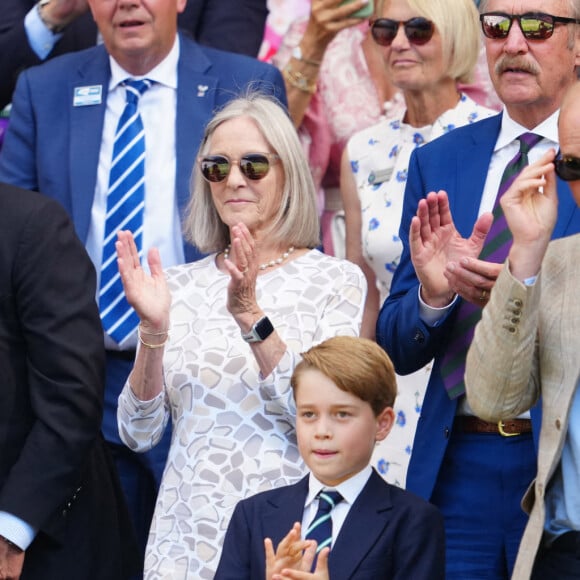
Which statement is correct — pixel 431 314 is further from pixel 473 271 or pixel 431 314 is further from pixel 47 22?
pixel 47 22

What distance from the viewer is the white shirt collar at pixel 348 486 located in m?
4.00

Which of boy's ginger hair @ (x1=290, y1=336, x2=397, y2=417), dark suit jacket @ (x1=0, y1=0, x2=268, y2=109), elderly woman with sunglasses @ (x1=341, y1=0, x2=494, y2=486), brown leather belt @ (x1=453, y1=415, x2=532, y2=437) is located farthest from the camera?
dark suit jacket @ (x1=0, y1=0, x2=268, y2=109)

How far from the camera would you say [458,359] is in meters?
4.28

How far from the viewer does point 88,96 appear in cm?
586

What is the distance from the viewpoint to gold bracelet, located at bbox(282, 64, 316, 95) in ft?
20.6

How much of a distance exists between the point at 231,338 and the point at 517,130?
1107 millimetres

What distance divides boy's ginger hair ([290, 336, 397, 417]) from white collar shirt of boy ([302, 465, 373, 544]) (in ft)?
0.63

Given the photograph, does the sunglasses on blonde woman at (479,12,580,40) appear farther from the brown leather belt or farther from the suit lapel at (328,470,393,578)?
the suit lapel at (328,470,393,578)

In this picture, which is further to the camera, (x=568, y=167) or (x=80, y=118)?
(x=80, y=118)

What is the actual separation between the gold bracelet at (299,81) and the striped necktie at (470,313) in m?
2.00

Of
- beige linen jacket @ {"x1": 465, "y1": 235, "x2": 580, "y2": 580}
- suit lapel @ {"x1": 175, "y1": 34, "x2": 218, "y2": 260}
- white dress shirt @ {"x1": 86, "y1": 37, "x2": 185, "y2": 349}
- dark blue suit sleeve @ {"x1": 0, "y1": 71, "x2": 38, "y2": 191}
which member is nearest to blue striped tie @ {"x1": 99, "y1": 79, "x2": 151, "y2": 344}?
white dress shirt @ {"x1": 86, "y1": 37, "x2": 185, "y2": 349}

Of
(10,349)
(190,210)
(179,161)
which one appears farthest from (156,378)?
(179,161)

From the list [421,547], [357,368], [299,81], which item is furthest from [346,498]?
[299,81]

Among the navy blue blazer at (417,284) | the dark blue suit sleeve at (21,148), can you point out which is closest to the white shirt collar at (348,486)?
the navy blue blazer at (417,284)
